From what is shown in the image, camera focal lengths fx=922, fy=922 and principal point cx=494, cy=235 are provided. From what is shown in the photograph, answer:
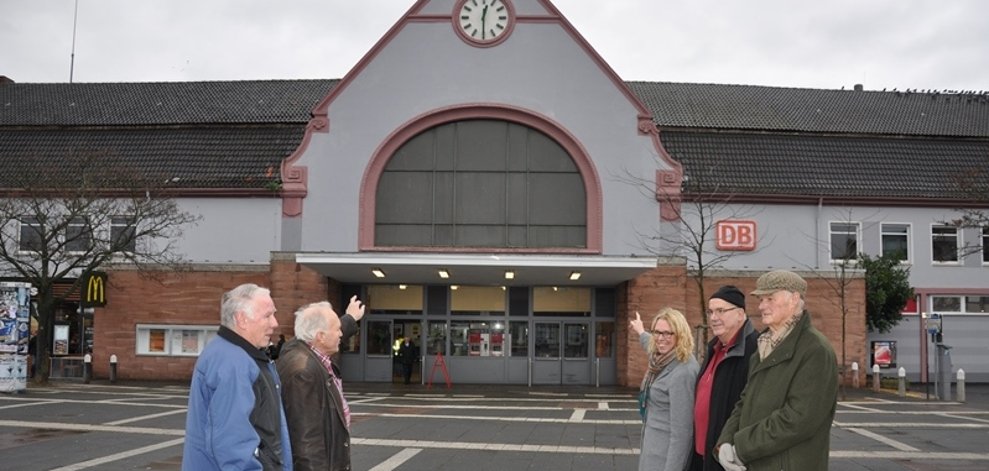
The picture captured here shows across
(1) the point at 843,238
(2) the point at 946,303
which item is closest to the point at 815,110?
(1) the point at 843,238

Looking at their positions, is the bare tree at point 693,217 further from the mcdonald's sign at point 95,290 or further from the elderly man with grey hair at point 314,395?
the elderly man with grey hair at point 314,395

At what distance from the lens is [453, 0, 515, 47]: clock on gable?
29062 mm

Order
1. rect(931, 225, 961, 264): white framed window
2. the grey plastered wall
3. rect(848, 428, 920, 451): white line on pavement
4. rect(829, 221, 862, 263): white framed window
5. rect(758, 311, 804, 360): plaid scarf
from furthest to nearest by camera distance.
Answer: rect(931, 225, 961, 264): white framed window
rect(829, 221, 862, 263): white framed window
the grey plastered wall
rect(848, 428, 920, 451): white line on pavement
rect(758, 311, 804, 360): plaid scarf

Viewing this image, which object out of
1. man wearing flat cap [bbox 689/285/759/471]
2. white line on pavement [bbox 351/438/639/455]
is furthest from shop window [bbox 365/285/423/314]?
man wearing flat cap [bbox 689/285/759/471]

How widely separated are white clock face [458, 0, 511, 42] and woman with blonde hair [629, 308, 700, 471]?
2364 cm

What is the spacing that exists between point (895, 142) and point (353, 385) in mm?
20654

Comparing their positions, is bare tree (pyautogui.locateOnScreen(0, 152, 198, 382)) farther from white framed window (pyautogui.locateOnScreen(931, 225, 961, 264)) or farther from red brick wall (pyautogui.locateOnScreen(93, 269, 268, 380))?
white framed window (pyautogui.locateOnScreen(931, 225, 961, 264))

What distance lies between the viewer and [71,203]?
87.2 feet

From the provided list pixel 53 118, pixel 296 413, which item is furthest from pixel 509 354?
pixel 296 413

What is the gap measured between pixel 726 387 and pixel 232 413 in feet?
10.0

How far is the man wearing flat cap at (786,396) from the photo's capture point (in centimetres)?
509

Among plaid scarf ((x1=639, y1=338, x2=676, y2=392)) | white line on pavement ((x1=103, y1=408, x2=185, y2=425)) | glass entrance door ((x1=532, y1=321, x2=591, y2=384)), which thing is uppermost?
plaid scarf ((x1=639, y1=338, x2=676, y2=392))

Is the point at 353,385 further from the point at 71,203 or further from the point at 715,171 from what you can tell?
the point at 715,171

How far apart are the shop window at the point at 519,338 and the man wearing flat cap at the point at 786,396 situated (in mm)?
24936
